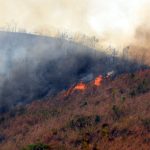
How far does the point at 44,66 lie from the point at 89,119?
50.8 meters

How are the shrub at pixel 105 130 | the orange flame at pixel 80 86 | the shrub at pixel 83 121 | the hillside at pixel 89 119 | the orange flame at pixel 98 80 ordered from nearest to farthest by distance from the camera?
the hillside at pixel 89 119, the shrub at pixel 105 130, the shrub at pixel 83 121, the orange flame at pixel 98 80, the orange flame at pixel 80 86

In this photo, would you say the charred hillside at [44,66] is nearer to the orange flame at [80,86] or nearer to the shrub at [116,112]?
the orange flame at [80,86]

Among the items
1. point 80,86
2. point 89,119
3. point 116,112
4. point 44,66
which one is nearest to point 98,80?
point 80,86

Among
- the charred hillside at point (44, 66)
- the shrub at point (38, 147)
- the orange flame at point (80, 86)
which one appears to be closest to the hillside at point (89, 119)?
the orange flame at point (80, 86)

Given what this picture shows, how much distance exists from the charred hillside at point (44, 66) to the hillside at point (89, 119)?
631 centimetres

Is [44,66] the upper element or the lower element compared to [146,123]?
upper

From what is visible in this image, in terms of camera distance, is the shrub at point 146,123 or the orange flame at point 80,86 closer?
the shrub at point 146,123

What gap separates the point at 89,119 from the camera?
108 m

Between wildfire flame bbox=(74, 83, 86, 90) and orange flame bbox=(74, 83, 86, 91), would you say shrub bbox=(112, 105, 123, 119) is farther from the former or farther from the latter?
wildfire flame bbox=(74, 83, 86, 90)

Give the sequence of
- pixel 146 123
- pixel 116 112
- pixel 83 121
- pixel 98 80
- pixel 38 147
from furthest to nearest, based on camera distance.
→ pixel 98 80, pixel 116 112, pixel 83 121, pixel 146 123, pixel 38 147

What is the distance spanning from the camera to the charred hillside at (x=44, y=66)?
14112 cm

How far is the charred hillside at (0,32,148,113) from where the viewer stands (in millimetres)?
141125

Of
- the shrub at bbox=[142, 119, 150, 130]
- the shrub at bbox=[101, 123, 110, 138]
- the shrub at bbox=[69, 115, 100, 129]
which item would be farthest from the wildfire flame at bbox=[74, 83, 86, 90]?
the shrub at bbox=[142, 119, 150, 130]

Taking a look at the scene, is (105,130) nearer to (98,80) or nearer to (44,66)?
(98,80)
